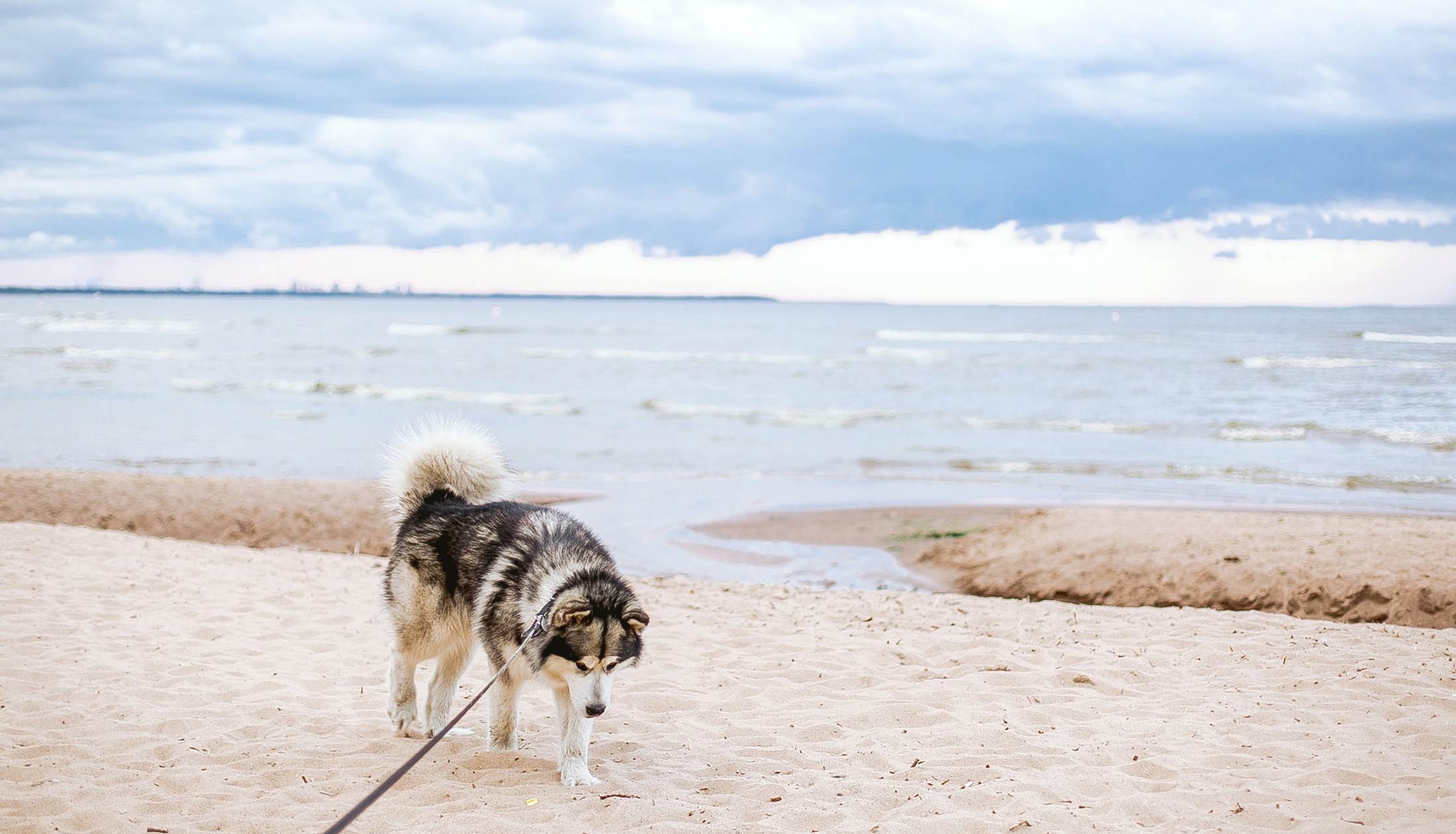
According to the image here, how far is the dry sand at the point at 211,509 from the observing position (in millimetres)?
13008

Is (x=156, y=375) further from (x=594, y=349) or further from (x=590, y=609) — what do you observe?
(x=590, y=609)

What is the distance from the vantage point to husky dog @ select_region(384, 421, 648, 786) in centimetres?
470

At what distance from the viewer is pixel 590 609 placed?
4.64 meters

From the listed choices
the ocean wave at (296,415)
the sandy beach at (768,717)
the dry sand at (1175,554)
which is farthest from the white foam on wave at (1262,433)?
the ocean wave at (296,415)

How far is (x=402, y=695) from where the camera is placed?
5680 mm

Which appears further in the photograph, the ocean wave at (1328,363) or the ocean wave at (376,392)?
the ocean wave at (1328,363)

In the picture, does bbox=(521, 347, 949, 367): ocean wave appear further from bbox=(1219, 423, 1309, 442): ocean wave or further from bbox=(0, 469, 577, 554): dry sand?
bbox=(0, 469, 577, 554): dry sand

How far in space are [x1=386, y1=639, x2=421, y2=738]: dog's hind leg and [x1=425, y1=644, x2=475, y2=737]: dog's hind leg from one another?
87 mm

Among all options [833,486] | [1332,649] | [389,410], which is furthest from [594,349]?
[1332,649]

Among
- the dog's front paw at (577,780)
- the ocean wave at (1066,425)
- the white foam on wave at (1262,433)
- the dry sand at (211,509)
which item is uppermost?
the white foam on wave at (1262,433)

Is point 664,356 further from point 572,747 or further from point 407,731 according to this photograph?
point 572,747

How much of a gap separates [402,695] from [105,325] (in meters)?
84.8

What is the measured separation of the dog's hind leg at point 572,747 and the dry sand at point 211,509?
816cm

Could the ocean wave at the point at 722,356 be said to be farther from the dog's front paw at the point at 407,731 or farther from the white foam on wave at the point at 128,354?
the dog's front paw at the point at 407,731
